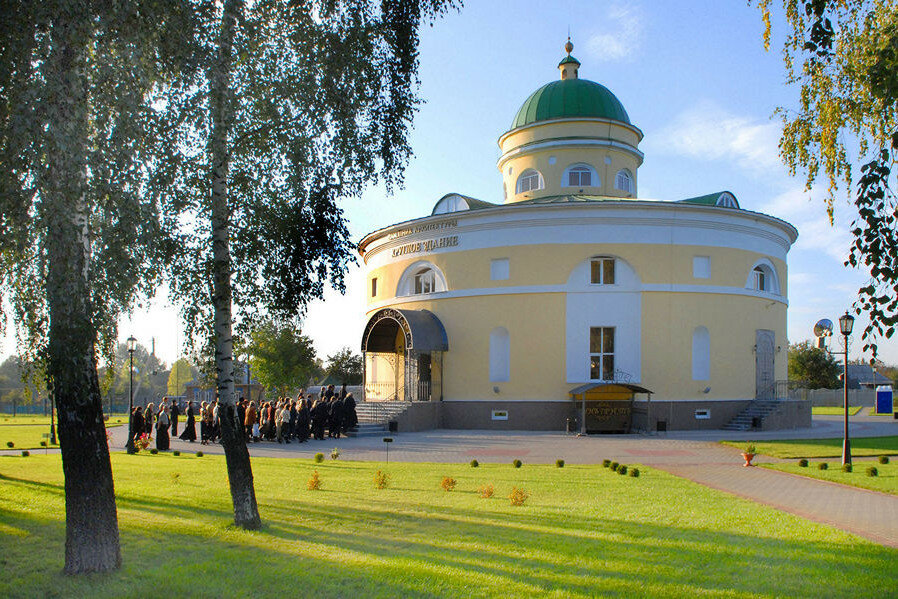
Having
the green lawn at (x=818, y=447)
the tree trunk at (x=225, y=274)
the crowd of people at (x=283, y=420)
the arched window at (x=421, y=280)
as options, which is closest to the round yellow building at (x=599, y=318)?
the arched window at (x=421, y=280)

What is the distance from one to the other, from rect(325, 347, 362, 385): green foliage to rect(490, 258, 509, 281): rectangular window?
115 feet

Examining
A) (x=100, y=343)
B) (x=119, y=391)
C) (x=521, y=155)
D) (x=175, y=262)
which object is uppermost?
(x=521, y=155)

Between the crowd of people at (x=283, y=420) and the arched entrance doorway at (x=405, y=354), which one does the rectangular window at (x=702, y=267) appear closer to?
the arched entrance doorway at (x=405, y=354)

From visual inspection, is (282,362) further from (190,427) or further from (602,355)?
(602,355)

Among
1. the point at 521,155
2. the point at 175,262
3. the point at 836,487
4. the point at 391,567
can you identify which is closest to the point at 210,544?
the point at 391,567

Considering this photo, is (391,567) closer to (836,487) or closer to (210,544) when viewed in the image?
(210,544)

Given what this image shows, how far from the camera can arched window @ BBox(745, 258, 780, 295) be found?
31.3 metres

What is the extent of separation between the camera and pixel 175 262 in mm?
8570

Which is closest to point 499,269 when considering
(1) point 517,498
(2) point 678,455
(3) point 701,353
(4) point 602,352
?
(4) point 602,352

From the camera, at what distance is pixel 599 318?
2903cm

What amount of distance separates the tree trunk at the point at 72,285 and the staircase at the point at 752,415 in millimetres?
26732

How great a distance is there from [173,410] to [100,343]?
68.6 feet

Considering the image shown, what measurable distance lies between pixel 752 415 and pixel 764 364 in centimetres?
281

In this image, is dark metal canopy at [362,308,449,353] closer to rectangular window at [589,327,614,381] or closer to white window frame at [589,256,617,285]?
rectangular window at [589,327,614,381]
